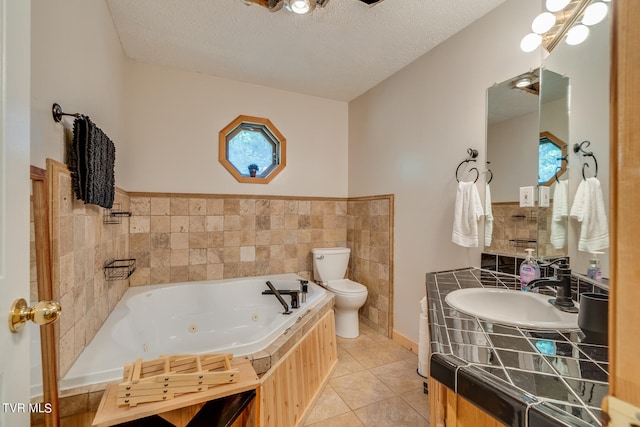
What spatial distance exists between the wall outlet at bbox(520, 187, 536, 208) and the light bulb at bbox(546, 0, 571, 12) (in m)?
0.90

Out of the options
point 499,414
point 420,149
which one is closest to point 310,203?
point 420,149

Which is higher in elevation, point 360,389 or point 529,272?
point 529,272

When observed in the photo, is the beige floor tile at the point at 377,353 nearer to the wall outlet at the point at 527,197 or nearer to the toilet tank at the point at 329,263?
the toilet tank at the point at 329,263

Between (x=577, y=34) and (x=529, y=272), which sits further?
(x=529, y=272)

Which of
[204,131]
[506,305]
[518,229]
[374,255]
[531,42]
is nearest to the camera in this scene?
[506,305]

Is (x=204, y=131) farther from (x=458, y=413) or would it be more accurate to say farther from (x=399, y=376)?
(x=458, y=413)

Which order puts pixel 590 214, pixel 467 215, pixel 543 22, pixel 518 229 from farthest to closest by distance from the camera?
pixel 467 215 → pixel 518 229 → pixel 543 22 → pixel 590 214

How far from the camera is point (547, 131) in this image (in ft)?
4.98

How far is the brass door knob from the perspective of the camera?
1.92 feet

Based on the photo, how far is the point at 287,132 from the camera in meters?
3.13

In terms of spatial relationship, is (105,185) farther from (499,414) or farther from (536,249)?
(536,249)

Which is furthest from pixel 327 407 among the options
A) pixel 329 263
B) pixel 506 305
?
pixel 329 263

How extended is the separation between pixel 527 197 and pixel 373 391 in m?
1.59

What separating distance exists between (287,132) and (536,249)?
2456 mm
